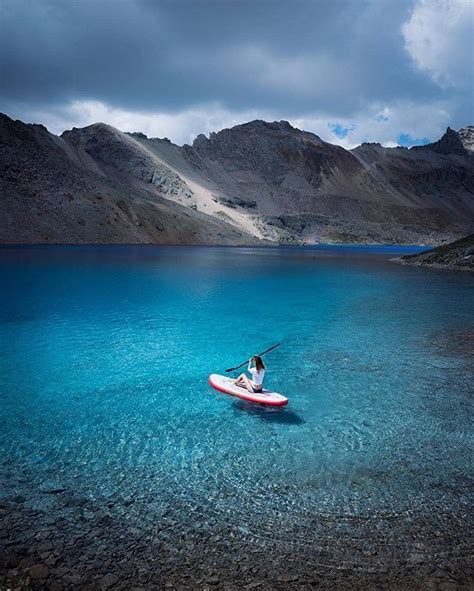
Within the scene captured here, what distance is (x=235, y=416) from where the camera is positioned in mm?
13352

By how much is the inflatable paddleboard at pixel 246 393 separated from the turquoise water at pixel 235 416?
0.33 meters

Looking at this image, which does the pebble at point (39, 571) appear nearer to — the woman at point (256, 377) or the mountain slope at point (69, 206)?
the woman at point (256, 377)

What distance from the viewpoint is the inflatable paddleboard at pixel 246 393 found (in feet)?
44.7

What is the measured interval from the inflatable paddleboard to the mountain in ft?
196

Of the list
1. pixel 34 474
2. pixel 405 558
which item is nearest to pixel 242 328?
pixel 34 474

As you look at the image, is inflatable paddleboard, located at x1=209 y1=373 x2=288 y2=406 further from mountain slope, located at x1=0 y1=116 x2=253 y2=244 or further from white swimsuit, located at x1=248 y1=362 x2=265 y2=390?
mountain slope, located at x1=0 y1=116 x2=253 y2=244

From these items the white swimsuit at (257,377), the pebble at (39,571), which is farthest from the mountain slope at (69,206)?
the pebble at (39,571)

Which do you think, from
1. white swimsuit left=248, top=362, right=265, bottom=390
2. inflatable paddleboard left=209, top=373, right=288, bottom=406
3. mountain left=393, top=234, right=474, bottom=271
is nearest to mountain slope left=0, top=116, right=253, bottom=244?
mountain left=393, top=234, right=474, bottom=271

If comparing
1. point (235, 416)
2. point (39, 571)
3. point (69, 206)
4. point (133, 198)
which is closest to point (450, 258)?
point (235, 416)

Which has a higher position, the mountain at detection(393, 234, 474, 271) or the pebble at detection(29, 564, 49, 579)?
the mountain at detection(393, 234, 474, 271)

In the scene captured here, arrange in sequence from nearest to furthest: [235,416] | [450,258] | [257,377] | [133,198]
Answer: [235,416] < [257,377] < [450,258] < [133,198]

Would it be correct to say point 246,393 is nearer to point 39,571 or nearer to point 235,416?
point 235,416

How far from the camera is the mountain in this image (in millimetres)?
66000

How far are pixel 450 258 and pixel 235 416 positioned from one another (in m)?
67.8
